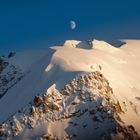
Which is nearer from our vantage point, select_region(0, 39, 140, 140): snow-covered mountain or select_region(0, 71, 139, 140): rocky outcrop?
select_region(0, 71, 139, 140): rocky outcrop

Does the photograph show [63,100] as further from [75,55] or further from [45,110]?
[75,55]

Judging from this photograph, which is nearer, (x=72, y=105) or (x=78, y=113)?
(x=78, y=113)

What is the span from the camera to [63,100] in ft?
574

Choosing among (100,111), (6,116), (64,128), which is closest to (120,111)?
(100,111)

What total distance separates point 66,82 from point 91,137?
22.1 m

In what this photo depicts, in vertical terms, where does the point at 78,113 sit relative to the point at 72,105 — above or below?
below

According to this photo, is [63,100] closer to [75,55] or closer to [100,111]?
[100,111]

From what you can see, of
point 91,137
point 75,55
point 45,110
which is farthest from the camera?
point 75,55

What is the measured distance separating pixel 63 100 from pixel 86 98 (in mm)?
6013

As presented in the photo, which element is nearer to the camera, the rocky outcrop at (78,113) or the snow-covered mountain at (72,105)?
the rocky outcrop at (78,113)

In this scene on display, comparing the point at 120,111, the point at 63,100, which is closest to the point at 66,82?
the point at 63,100

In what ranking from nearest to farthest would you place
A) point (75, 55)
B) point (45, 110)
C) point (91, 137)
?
1. point (91, 137)
2. point (45, 110)
3. point (75, 55)

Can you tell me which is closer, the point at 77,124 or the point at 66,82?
the point at 77,124

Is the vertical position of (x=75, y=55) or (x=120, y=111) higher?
(x=75, y=55)
